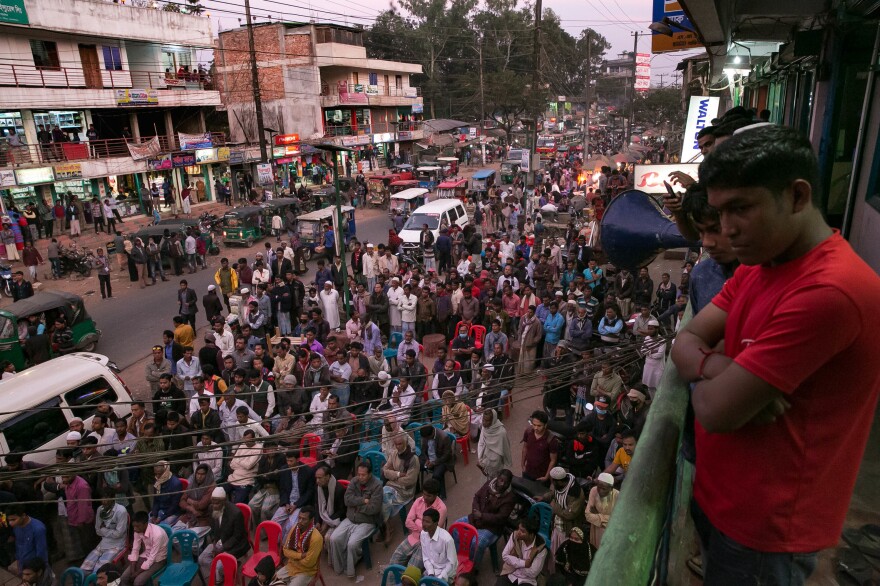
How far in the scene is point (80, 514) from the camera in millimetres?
7324

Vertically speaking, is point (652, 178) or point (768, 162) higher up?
point (768, 162)

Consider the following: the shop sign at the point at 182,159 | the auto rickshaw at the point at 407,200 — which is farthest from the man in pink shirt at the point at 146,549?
the shop sign at the point at 182,159

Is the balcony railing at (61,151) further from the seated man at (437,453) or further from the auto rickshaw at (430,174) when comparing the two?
the seated man at (437,453)

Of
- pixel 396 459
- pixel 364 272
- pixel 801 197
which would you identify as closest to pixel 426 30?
pixel 364 272

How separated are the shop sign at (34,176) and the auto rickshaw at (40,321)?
1236cm

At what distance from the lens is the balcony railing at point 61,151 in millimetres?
Answer: 22628

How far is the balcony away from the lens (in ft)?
137

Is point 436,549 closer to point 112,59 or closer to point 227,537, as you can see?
point 227,537

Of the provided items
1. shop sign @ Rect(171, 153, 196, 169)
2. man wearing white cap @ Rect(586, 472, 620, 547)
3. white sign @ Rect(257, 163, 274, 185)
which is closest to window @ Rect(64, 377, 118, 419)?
man wearing white cap @ Rect(586, 472, 620, 547)

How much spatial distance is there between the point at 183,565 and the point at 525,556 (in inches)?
159

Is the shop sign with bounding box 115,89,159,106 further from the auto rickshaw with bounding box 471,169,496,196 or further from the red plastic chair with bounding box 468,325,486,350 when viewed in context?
the red plastic chair with bounding box 468,325,486,350

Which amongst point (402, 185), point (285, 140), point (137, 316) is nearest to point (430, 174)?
point (402, 185)

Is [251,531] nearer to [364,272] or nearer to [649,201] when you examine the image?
[649,201]

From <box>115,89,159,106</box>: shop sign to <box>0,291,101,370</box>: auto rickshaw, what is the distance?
17.3 meters
